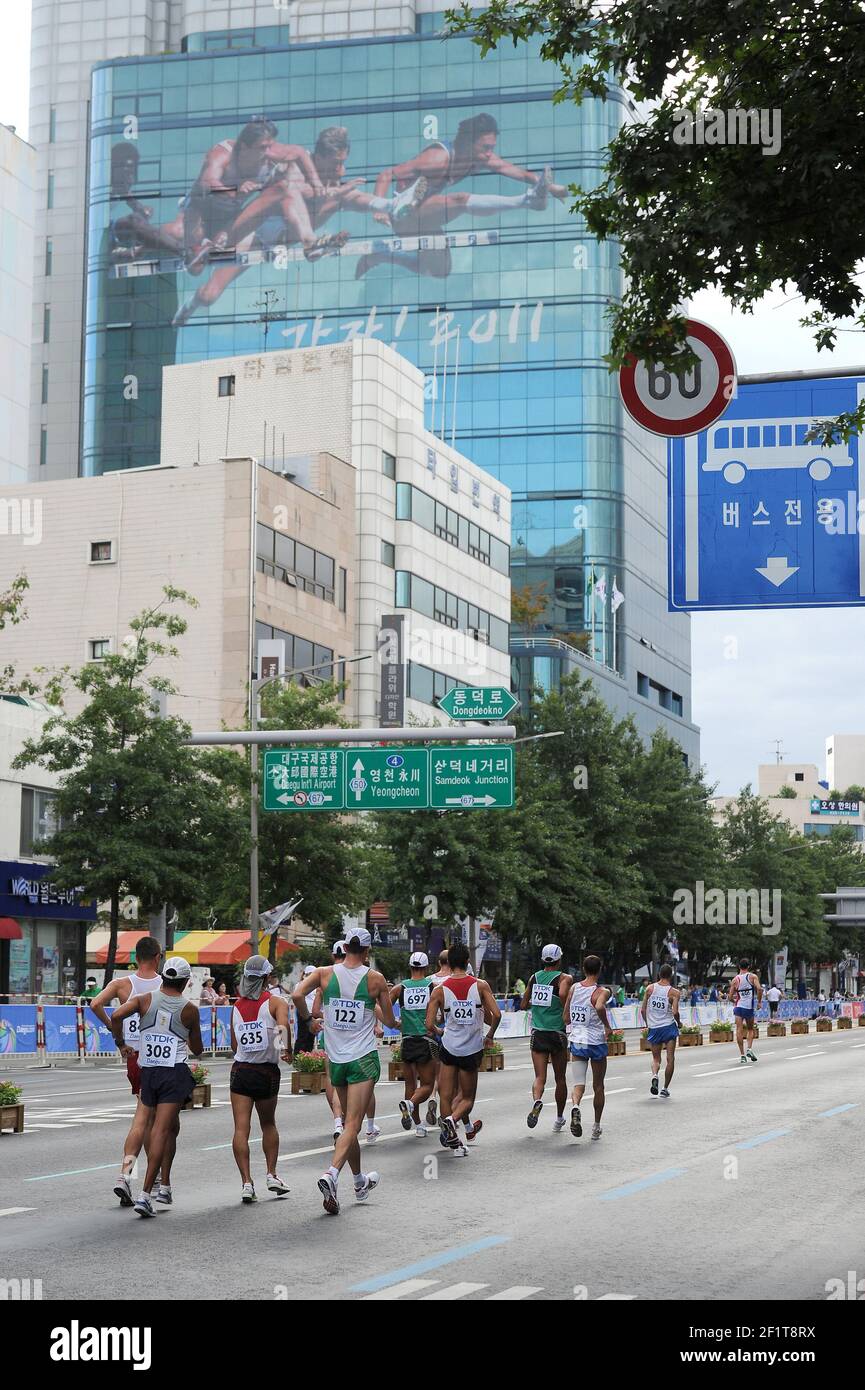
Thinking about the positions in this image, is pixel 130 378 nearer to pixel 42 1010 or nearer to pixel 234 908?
pixel 234 908

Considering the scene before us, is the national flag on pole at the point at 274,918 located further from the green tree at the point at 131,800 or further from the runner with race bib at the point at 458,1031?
the runner with race bib at the point at 458,1031

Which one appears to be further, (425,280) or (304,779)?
(425,280)

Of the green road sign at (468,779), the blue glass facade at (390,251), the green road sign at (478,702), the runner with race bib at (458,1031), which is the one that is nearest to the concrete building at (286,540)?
the green road sign at (478,702)

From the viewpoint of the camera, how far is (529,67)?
112 meters

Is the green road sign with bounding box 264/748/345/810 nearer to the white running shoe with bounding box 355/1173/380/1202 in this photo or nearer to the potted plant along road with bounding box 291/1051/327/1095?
the potted plant along road with bounding box 291/1051/327/1095

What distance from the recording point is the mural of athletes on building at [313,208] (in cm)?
11162

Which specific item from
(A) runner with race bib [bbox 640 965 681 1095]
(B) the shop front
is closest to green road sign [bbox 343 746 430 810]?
(B) the shop front

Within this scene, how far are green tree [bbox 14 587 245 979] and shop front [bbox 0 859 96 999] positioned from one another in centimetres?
→ 121

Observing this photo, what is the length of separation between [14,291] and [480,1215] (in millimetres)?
36875

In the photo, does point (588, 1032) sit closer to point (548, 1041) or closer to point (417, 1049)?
point (548, 1041)

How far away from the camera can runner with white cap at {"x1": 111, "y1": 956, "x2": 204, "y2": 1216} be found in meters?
12.8

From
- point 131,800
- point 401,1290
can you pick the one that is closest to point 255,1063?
point 401,1290

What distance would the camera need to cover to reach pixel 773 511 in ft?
44.1
